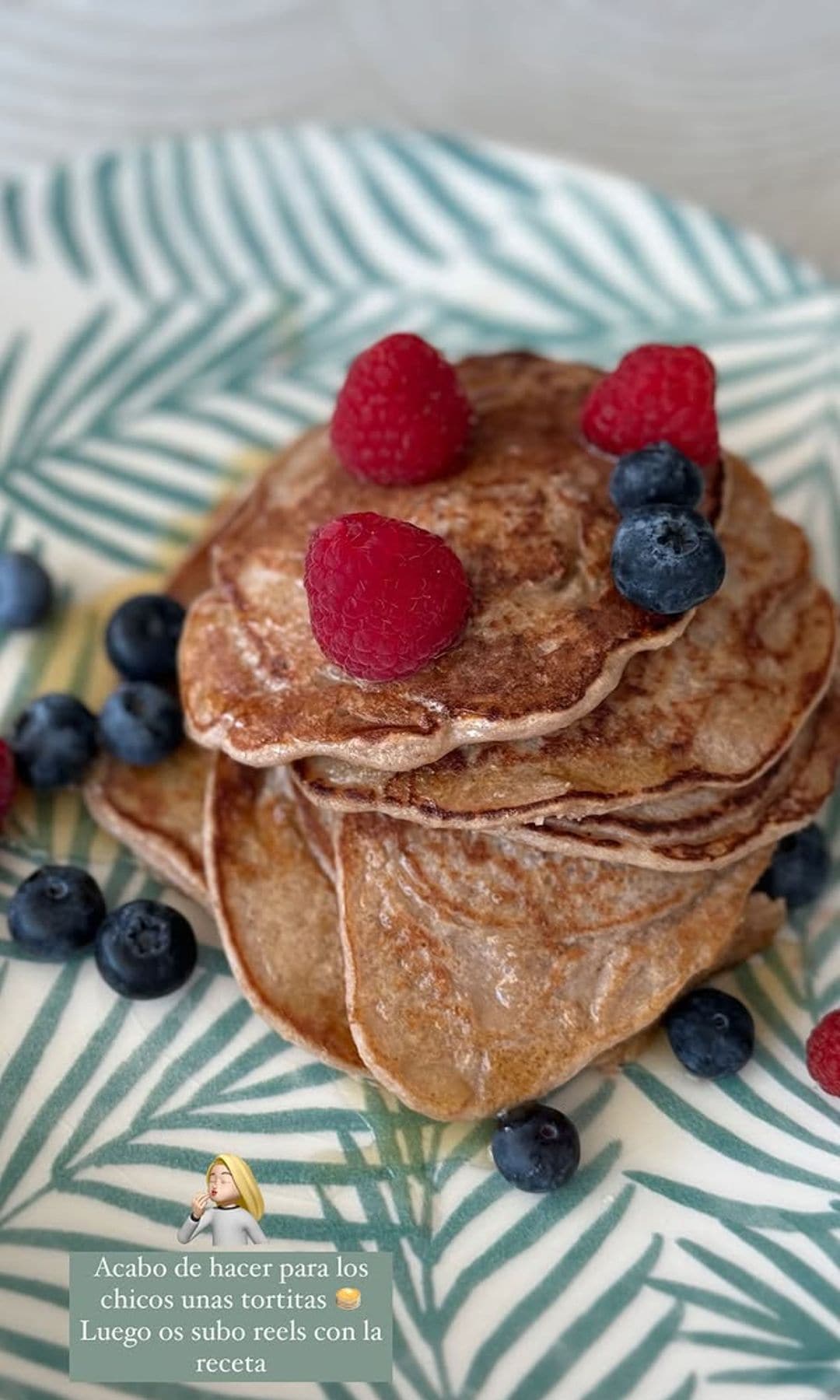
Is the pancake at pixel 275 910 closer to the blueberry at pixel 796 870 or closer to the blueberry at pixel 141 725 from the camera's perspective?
the blueberry at pixel 141 725

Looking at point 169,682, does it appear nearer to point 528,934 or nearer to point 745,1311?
point 528,934

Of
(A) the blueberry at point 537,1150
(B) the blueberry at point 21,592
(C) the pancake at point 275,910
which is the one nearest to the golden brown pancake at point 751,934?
(A) the blueberry at point 537,1150

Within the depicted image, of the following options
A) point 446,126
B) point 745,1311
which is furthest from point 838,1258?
point 446,126

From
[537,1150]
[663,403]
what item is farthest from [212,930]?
[663,403]

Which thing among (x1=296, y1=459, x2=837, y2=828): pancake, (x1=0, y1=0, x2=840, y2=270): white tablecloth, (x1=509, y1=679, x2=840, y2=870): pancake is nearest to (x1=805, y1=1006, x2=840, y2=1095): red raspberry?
(x1=509, y1=679, x2=840, y2=870): pancake

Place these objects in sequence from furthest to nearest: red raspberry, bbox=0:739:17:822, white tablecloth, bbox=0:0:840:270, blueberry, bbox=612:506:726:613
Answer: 1. white tablecloth, bbox=0:0:840:270
2. red raspberry, bbox=0:739:17:822
3. blueberry, bbox=612:506:726:613

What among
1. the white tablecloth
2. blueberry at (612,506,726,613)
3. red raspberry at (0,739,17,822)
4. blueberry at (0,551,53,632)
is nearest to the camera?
blueberry at (612,506,726,613)

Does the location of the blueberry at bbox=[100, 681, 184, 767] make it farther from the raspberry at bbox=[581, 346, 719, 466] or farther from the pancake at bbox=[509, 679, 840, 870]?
the raspberry at bbox=[581, 346, 719, 466]

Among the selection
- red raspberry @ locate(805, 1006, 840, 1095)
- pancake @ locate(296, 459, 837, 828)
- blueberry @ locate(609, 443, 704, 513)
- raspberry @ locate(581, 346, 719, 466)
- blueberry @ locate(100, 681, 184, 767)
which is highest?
raspberry @ locate(581, 346, 719, 466)
